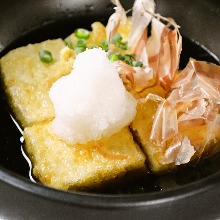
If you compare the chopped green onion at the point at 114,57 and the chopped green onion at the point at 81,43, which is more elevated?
the chopped green onion at the point at 81,43

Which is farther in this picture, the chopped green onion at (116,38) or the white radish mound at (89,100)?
the chopped green onion at (116,38)

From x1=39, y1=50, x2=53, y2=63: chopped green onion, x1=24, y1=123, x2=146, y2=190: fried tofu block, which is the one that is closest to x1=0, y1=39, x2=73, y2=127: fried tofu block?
x1=39, y1=50, x2=53, y2=63: chopped green onion

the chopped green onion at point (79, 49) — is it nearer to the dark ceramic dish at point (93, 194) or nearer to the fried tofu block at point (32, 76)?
the fried tofu block at point (32, 76)

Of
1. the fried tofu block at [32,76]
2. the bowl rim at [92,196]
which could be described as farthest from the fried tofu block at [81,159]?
the bowl rim at [92,196]

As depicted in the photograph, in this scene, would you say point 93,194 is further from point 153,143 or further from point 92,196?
point 153,143

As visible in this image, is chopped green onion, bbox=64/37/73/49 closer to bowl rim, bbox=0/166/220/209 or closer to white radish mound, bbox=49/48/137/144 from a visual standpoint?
white radish mound, bbox=49/48/137/144

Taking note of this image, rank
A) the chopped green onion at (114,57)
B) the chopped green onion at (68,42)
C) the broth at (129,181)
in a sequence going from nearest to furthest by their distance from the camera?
the broth at (129,181) → the chopped green onion at (114,57) → the chopped green onion at (68,42)

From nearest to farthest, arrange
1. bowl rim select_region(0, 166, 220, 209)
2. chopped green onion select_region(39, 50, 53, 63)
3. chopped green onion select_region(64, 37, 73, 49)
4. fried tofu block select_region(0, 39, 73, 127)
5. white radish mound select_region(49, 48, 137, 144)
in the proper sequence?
bowl rim select_region(0, 166, 220, 209) → white radish mound select_region(49, 48, 137, 144) → fried tofu block select_region(0, 39, 73, 127) → chopped green onion select_region(39, 50, 53, 63) → chopped green onion select_region(64, 37, 73, 49)
